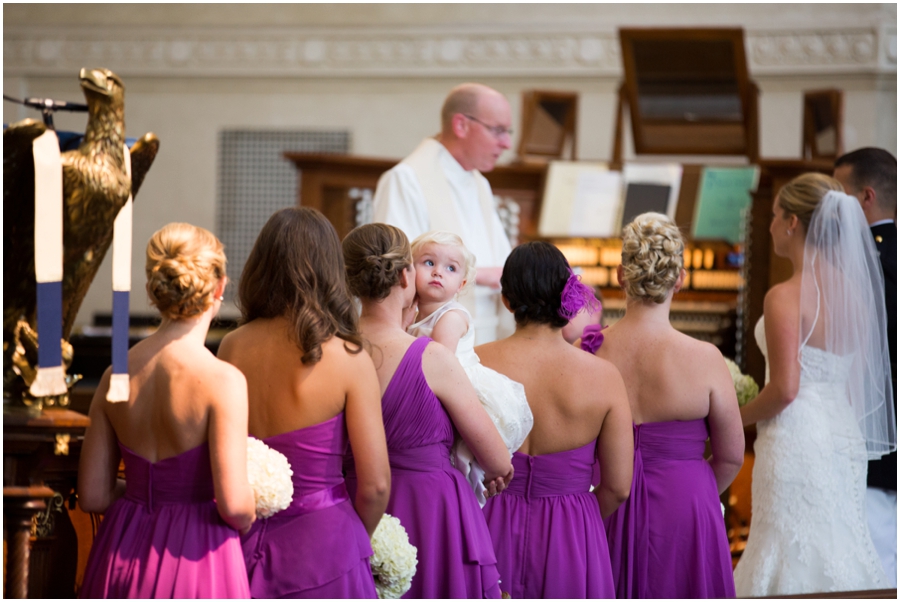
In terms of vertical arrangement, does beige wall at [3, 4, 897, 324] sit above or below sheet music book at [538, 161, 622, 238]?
above

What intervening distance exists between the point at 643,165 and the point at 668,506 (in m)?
4.60

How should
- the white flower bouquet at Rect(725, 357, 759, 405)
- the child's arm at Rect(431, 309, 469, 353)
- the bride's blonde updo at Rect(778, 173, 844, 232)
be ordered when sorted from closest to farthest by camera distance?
1. the child's arm at Rect(431, 309, 469, 353)
2. the bride's blonde updo at Rect(778, 173, 844, 232)
3. the white flower bouquet at Rect(725, 357, 759, 405)

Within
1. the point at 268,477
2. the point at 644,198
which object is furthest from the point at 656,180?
the point at 268,477

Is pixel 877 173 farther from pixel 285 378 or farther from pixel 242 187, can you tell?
pixel 242 187

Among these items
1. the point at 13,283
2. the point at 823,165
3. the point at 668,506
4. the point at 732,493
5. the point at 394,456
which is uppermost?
the point at 823,165

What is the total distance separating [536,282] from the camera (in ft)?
8.46

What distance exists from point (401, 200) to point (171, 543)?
94.2 inches

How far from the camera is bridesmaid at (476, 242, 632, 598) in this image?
2574mm

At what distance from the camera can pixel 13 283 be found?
2.25 metres

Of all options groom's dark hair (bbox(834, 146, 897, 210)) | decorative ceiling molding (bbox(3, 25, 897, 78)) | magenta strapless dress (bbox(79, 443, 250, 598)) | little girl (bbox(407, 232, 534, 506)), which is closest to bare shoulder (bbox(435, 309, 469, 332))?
little girl (bbox(407, 232, 534, 506))

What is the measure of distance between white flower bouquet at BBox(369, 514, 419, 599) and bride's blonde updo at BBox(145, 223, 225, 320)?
2.19 ft

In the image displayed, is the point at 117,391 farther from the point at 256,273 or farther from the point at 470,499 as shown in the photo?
the point at 470,499

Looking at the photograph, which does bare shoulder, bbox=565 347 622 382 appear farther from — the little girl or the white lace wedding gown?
the white lace wedding gown

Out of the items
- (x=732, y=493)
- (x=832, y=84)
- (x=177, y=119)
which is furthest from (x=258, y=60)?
(x=732, y=493)
